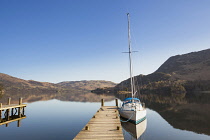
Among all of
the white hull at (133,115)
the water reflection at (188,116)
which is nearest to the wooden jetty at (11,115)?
the white hull at (133,115)

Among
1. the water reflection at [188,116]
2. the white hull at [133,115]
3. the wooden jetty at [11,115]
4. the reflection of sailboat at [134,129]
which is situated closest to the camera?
the reflection of sailboat at [134,129]

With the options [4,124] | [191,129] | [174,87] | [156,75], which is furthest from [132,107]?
[156,75]

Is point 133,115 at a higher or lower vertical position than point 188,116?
higher

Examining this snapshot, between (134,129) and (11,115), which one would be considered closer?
(134,129)

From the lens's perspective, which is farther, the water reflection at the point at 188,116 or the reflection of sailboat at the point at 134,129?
the water reflection at the point at 188,116

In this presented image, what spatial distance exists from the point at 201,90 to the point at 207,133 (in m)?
110

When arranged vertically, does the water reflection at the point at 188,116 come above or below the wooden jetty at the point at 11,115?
below

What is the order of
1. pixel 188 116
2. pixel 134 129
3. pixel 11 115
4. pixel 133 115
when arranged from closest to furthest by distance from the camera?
1. pixel 134 129
2. pixel 133 115
3. pixel 188 116
4. pixel 11 115

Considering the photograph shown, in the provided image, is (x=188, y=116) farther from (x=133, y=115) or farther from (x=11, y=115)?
(x=11, y=115)

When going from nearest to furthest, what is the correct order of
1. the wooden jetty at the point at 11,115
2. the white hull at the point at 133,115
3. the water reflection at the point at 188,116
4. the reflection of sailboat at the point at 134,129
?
the reflection of sailboat at the point at 134,129
the water reflection at the point at 188,116
the white hull at the point at 133,115
the wooden jetty at the point at 11,115

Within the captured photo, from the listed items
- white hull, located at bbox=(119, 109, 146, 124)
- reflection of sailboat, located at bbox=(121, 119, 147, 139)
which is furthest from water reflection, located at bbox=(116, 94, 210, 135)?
reflection of sailboat, located at bbox=(121, 119, 147, 139)

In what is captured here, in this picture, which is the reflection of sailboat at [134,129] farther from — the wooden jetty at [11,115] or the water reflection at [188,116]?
the wooden jetty at [11,115]

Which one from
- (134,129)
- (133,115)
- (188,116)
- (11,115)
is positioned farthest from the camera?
(11,115)

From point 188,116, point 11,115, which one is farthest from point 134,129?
point 11,115
